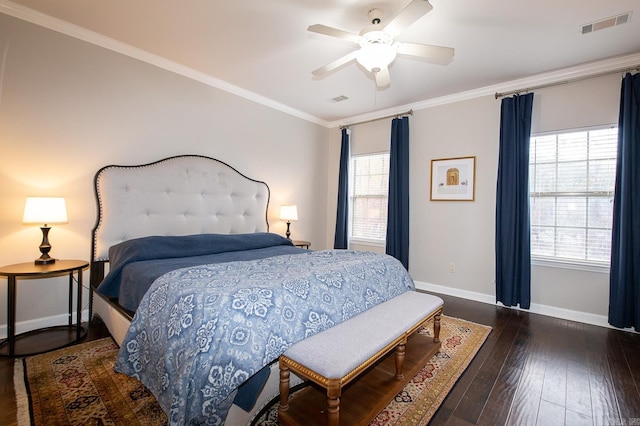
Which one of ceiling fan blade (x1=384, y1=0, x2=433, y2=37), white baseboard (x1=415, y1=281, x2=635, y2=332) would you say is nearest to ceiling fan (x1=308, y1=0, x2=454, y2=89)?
ceiling fan blade (x1=384, y1=0, x2=433, y2=37)

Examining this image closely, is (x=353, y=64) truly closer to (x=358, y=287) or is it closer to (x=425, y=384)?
(x=358, y=287)

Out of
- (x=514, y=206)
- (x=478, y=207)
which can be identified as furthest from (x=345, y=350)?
(x=478, y=207)

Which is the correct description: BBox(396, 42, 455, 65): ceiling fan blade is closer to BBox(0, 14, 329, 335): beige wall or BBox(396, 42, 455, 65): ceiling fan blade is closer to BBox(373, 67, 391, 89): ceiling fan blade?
BBox(373, 67, 391, 89): ceiling fan blade

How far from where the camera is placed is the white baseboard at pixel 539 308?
3.04m

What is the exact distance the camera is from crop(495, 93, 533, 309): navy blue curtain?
10.9 ft

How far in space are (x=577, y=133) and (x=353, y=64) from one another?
257 centimetres

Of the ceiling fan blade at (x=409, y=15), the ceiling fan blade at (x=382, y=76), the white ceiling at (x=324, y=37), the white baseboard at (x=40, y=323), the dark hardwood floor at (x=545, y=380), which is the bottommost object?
the dark hardwood floor at (x=545, y=380)

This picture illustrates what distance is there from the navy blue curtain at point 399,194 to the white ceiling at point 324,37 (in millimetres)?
790

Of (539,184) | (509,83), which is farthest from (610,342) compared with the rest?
(509,83)

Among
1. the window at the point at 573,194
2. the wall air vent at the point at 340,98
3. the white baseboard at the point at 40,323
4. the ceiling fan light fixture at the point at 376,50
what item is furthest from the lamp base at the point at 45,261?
the window at the point at 573,194

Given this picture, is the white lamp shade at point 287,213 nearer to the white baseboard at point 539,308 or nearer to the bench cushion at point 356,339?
the white baseboard at point 539,308

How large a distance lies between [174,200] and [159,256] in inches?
35.4

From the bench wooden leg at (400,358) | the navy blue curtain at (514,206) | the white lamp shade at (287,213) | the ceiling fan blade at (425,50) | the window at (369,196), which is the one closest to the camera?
the bench wooden leg at (400,358)

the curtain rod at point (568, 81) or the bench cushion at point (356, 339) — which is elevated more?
the curtain rod at point (568, 81)
